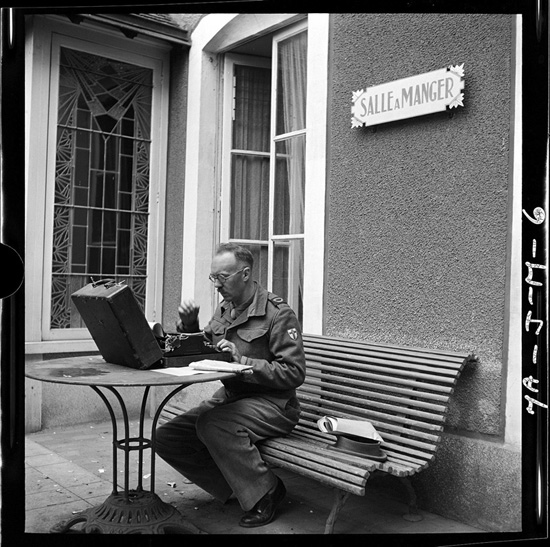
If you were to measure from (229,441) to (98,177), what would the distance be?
9.22 feet

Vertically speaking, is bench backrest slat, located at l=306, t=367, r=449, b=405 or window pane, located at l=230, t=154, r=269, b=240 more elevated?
window pane, located at l=230, t=154, r=269, b=240

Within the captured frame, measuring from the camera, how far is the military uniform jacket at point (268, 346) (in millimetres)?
3359

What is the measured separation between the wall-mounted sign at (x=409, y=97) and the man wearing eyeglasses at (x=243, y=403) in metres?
1.13

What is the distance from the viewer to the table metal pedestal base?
3.06 meters

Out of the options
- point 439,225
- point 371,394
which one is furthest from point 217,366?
point 439,225

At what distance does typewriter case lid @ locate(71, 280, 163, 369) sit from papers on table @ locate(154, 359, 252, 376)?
111 millimetres

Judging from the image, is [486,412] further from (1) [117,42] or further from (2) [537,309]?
(1) [117,42]

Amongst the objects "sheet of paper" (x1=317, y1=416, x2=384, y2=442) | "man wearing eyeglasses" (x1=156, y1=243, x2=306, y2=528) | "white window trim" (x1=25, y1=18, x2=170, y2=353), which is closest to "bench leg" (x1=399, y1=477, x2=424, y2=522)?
"sheet of paper" (x1=317, y1=416, x2=384, y2=442)

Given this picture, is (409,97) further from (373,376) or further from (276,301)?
(373,376)

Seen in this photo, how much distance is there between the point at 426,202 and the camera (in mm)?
3650

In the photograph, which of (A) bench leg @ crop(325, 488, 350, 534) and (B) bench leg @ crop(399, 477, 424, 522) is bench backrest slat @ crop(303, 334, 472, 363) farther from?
A: (A) bench leg @ crop(325, 488, 350, 534)

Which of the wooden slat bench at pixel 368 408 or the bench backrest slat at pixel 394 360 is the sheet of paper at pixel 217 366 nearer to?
the wooden slat bench at pixel 368 408
